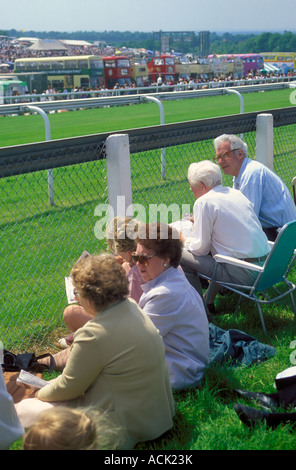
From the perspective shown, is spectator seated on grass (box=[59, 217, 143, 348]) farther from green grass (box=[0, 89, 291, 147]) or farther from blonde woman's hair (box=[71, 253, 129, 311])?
green grass (box=[0, 89, 291, 147])

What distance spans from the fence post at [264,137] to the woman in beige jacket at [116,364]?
3.76m

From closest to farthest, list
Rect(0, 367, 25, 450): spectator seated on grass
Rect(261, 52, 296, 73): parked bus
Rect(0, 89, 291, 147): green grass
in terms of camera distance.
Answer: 1. Rect(0, 367, 25, 450): spectator seated on grass
2. Rect(0, 89, 291, 147): green grass
3. Rect(261, 52, 296, 73): parked bus

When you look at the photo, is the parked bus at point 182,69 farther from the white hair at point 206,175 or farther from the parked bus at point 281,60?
the white hair at point 206,175

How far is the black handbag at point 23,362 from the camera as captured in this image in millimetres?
3928

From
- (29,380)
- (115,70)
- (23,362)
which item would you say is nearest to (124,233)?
(23,362)

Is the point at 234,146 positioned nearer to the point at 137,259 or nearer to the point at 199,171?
the point at 199,171

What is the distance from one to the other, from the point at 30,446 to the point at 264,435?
1.50 m

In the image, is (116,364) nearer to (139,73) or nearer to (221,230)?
(221,230)

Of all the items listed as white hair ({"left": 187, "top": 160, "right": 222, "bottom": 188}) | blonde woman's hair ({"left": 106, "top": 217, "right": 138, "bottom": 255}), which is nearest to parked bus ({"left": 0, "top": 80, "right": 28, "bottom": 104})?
white hair ({"left": 187, "top": 160, "right": 222, "bottom": 188})

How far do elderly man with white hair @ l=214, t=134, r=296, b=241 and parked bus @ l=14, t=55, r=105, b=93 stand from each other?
48.8 m

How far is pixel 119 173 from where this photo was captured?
466 cm

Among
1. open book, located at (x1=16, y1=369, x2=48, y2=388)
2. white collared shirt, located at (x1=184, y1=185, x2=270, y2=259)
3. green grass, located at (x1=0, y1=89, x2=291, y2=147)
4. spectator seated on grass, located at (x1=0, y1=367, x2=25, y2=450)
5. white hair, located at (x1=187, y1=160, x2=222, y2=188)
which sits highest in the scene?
white hair, located at (x1=187, y1=160, x2=222, y2=188)

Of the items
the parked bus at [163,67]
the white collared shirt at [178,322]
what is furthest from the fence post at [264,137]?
the parked bus at [163,67]

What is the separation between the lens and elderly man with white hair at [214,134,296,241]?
5586 millimetres
